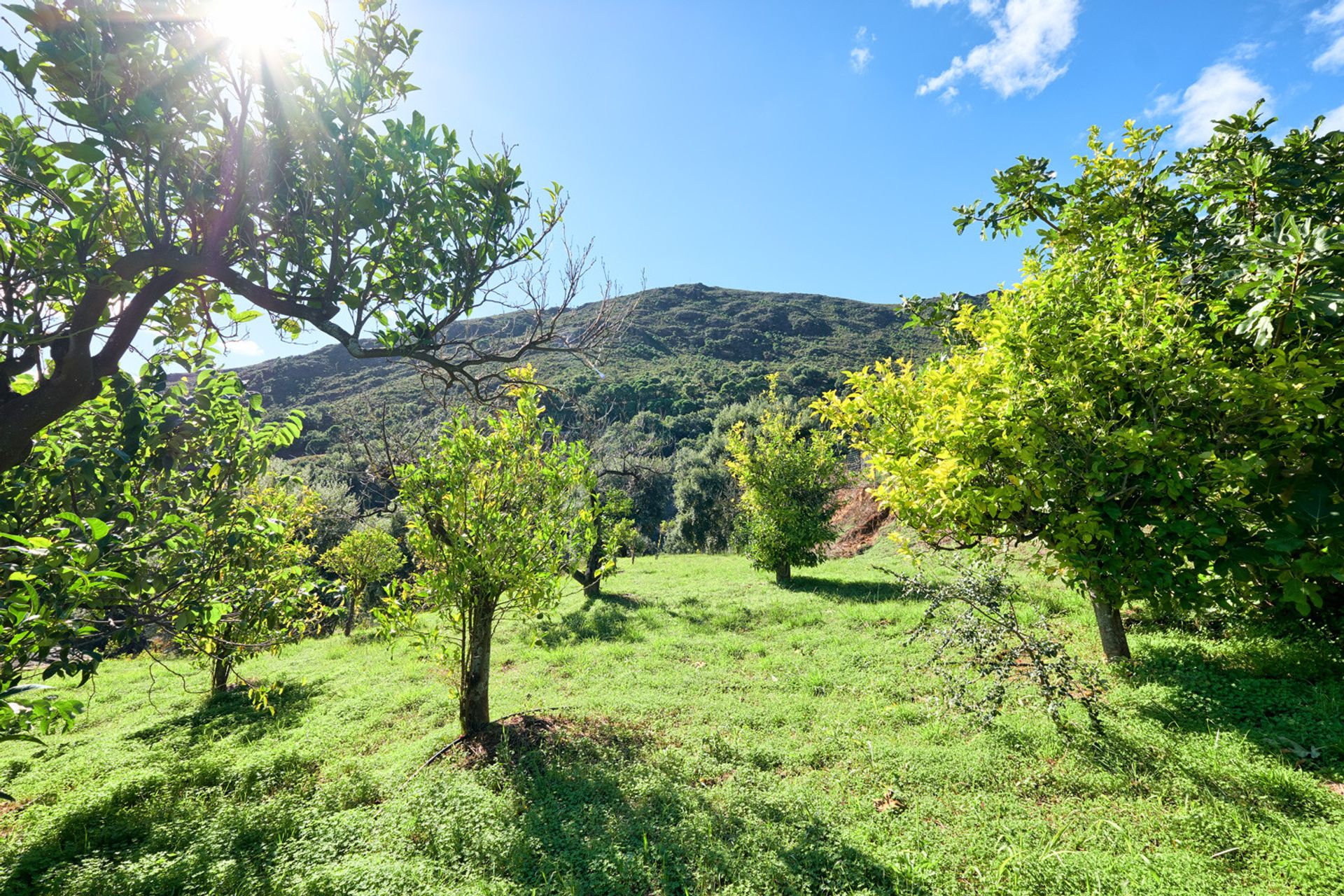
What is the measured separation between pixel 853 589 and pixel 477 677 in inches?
423

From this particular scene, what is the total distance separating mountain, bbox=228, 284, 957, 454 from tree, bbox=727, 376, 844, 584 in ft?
55.2

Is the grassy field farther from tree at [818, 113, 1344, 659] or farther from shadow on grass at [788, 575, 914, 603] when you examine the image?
shadow on grass at [788, 575, 914, 603]

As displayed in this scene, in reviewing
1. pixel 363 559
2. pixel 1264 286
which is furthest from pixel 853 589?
pixel 363 559

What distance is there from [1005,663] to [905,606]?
5.87 meters

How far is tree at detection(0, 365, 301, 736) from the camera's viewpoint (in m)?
2.79

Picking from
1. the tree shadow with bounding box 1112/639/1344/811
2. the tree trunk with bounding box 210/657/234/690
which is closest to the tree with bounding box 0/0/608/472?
the tree shadow with bounding box 1112/639/1344/811

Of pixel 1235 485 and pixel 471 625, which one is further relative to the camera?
pixel 471 625

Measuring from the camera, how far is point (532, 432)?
301 inches

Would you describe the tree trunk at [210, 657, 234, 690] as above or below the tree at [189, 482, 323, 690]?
below

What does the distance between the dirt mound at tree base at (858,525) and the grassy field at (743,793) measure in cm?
1740

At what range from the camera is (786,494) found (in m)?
17.0

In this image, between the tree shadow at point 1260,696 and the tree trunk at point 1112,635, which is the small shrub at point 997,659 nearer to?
the tree trunk at point 1112,635

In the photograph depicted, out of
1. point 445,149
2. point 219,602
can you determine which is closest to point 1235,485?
point 445,149

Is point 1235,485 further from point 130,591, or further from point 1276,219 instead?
point 130,591
